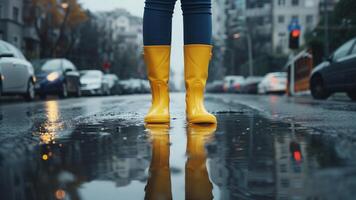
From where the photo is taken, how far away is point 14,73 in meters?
11.3

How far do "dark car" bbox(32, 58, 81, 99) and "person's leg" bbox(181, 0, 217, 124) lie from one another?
12.7 meters

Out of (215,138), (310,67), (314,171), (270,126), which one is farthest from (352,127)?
(310,67)

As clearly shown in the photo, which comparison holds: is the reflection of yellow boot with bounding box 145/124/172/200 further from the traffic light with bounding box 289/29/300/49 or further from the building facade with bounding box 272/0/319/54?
the building facade with bounding box 272/0/319/54

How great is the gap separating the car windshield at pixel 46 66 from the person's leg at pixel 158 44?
13236 millimetres

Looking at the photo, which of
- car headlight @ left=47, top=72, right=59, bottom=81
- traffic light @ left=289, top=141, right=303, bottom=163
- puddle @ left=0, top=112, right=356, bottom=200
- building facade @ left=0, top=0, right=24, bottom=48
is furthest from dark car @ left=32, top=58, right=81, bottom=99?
building facade @ left=0, top=0, right=24, bottom=48

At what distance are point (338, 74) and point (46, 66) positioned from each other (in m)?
9.26

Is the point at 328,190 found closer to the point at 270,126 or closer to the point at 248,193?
the point at 248,193

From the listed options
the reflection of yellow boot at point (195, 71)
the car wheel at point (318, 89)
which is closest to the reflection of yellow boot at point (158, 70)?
the reflection of yellow boot at point (195, 71)

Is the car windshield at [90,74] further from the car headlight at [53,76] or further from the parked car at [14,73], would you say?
the parked car at [14,73]

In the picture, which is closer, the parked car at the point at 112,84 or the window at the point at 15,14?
the parked car at the point at 112,84

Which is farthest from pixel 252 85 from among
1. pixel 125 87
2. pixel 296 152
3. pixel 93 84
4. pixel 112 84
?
pixel 296 152

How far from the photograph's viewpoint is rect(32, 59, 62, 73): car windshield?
53.7 feet

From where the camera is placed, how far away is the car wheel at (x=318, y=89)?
13.2 meters

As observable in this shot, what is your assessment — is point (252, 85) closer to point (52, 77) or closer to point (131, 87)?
point (131, 87)
